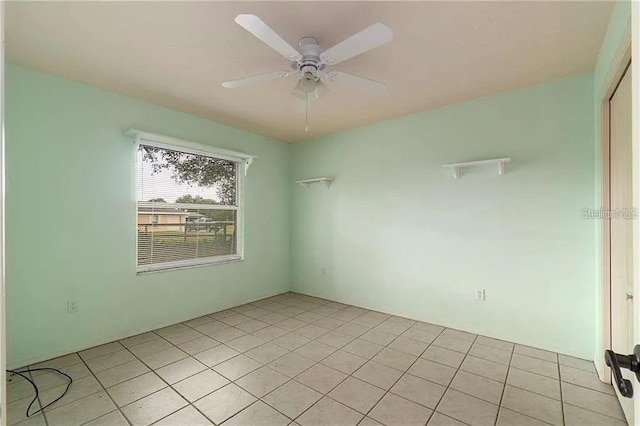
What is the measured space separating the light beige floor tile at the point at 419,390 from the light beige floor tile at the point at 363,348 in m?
0.45

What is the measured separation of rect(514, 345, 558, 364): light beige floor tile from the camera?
8.59 feet

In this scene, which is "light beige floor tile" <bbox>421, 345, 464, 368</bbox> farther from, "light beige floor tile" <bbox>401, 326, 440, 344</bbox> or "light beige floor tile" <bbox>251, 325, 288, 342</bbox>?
"light beige floor tile" <bbox>251, 325, 288, 342</bbox>

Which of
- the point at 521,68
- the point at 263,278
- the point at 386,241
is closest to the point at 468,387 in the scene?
the point at 386,241

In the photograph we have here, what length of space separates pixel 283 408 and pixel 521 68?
3221mm

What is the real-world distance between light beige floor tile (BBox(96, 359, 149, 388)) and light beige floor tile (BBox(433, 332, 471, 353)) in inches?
105

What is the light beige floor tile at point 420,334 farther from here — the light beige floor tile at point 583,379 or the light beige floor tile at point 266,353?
the light beige floor tile at point 266,353

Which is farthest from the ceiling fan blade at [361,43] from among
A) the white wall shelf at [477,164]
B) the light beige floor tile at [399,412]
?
the light beige floor tile at [399,412]

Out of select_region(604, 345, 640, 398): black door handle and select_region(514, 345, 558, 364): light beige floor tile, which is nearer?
select_region(604, 345, 640, 398): black door handle

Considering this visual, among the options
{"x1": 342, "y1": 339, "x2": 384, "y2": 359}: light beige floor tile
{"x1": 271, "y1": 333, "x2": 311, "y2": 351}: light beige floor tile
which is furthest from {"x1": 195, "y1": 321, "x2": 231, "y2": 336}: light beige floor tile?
{"x1": 342, "y1": 339, "x2": 384, "y2": 359}: light beige floor tile

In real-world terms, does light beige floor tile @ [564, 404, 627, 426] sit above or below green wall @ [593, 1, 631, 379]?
below

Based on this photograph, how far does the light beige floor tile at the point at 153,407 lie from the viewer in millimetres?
1830

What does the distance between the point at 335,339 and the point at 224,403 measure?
132cm

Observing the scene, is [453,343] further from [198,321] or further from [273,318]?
[198,321]

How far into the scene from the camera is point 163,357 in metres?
2.62
